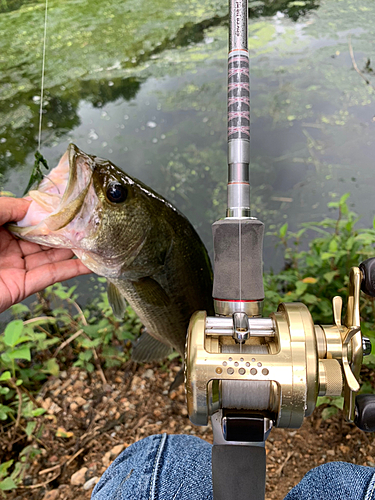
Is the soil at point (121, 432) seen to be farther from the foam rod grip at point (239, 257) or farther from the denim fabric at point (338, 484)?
the foam rod grip at point (239, 257)

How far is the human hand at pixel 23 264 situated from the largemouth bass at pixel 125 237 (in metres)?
0.07

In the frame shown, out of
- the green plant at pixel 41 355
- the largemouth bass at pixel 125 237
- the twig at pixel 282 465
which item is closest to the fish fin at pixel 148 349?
the largemouth bass at pixel 125 237

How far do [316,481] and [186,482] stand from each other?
0.43 metres

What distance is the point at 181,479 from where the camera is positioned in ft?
3.58

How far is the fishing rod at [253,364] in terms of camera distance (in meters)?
0.68

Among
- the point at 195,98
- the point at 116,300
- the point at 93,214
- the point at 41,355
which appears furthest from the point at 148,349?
the point at 195,98

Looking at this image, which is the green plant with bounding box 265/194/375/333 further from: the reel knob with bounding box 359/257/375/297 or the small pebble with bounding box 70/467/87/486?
the small pebble with bounding box 70/467/87/486

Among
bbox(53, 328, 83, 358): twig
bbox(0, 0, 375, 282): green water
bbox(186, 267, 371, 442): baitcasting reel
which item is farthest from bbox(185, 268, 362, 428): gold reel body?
bbox(0, 0, 375, 282): green water

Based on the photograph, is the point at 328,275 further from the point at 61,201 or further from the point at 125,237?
the point at 61,201

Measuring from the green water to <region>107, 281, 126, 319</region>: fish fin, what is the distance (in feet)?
5.91

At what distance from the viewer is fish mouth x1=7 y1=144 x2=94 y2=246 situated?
1256 millimetres

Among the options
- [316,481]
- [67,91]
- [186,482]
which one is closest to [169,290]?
[186,482]

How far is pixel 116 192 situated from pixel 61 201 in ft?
0.71

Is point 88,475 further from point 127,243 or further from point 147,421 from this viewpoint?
point 127,243
